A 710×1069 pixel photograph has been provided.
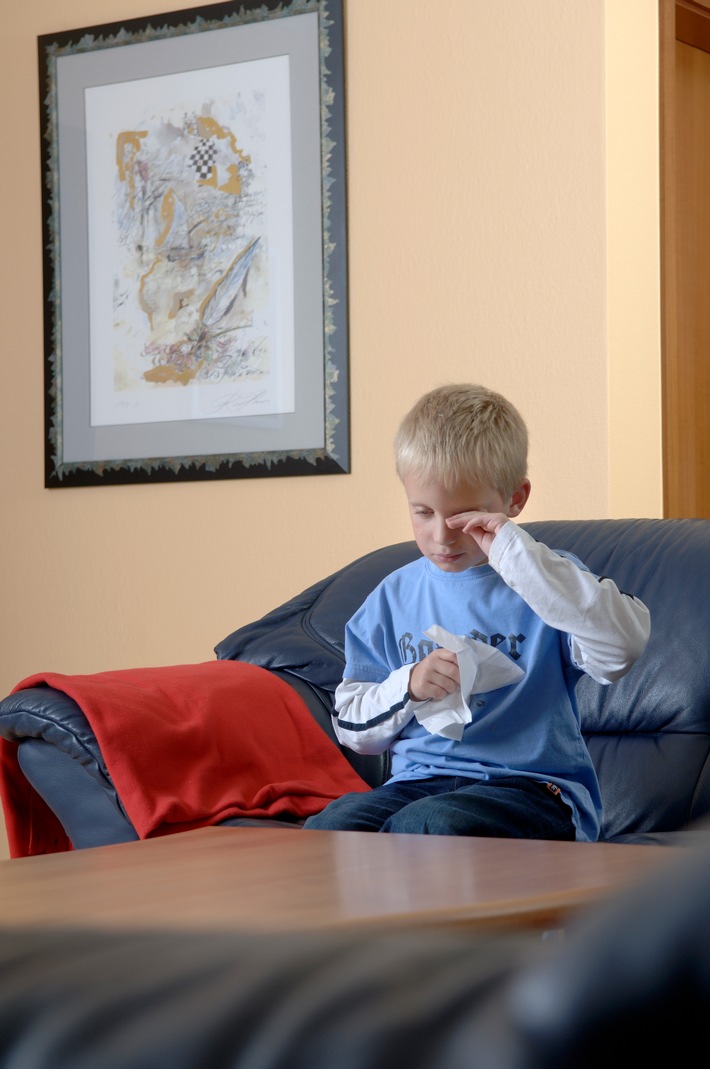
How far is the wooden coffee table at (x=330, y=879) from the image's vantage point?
548mm

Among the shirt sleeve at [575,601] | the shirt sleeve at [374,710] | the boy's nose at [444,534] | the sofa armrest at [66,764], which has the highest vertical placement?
the boy's nose at [444,534]

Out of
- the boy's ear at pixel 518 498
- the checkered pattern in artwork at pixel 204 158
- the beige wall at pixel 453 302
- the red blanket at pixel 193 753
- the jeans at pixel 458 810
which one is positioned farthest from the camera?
the checkered pattern in artwork at pixel 204 158

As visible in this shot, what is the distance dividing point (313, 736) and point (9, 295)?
1874 millimetres

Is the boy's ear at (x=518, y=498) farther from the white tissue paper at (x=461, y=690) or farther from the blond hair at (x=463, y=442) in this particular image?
the white tissue paper at (x=461, y=690)

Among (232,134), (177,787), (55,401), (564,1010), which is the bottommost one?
(177,787)

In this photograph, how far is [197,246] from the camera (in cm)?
318

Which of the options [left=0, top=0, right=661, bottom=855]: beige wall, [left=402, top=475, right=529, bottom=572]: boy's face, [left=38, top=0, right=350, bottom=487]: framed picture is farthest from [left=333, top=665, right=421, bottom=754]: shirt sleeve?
[left=38, top=0, right=350, bottom=487]: framed picture

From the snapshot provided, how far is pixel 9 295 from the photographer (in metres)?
3.46

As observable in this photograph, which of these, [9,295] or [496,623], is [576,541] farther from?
[9,295]

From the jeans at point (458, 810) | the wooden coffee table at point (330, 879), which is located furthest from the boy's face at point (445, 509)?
the wooden coffee table at point (330, 879)

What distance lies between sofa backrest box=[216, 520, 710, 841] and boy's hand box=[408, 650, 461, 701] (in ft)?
1.26

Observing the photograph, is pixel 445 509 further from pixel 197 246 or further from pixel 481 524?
pixel 197 246

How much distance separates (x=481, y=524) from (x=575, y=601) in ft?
0.53

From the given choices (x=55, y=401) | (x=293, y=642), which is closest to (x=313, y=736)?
(x=293, y=642)
